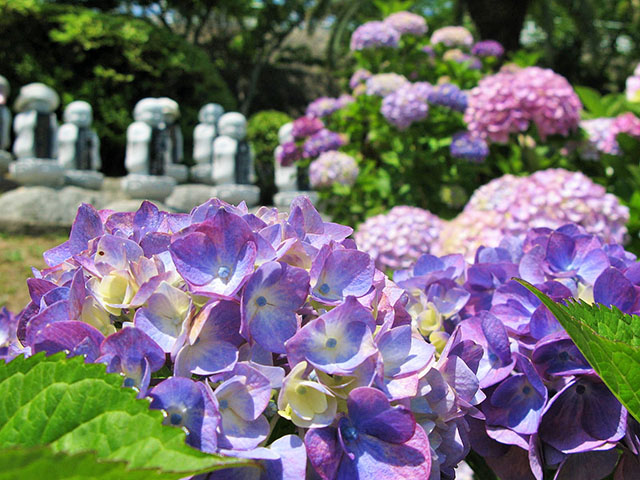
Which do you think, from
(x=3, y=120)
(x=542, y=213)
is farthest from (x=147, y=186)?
(x=542, y=213)

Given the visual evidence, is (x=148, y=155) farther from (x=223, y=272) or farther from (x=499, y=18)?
(x=223, y=272)

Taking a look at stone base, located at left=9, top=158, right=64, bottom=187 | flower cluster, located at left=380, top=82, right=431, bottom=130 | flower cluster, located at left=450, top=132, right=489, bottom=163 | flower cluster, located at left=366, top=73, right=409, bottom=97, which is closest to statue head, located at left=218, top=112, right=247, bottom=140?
stone base, located at left=9, top=158, right=64, bottom=187

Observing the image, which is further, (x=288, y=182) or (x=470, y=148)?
(x=288, y=182)

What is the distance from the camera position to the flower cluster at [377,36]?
4.24 m

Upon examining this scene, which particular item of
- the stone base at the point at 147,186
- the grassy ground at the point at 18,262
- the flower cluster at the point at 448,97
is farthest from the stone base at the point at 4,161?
the flower cluster at the point at 448,97

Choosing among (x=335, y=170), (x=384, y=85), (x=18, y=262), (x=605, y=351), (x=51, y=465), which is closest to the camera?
(x=51, y=465)

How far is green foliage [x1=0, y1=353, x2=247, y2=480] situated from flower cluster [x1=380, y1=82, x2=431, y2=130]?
3133 mm

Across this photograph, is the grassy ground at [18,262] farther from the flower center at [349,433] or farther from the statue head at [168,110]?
the flower center at [349,433]

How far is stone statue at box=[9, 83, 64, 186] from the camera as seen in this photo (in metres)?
6.02

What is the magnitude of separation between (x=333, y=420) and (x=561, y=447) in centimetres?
27

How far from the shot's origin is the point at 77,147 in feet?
21.1

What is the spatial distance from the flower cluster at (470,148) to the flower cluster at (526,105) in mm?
237

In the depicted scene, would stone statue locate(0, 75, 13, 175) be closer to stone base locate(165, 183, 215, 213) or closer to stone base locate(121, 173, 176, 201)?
stone base locate(121, 173, 176, 201)

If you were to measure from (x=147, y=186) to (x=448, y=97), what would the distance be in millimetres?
3563
